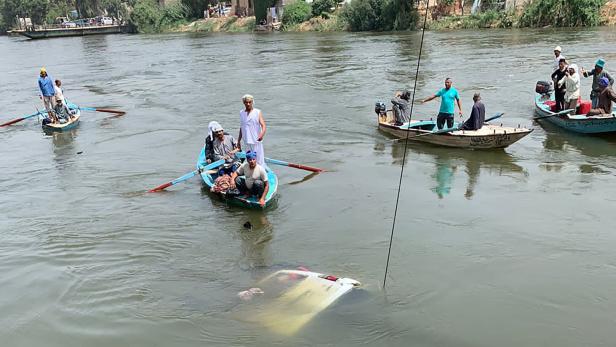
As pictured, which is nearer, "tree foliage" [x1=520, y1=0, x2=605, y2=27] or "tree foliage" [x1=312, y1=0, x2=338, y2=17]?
"tree foliage" [x1=520, y1=0, x2=605, y2=27]

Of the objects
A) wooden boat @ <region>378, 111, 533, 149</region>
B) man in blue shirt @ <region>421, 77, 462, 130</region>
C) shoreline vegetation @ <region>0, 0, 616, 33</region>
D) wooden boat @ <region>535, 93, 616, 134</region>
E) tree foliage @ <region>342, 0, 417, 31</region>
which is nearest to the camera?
wooden boat @ <region>378, 111, 533, 149</region>

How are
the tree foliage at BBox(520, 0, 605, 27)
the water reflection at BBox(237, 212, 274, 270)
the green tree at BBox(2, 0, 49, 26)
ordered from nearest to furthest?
the water reflection at BBox(237, 212, 274, 270), the tree foliage at BBox(520, 0, 605, 27), the green tree at BBox(2, 0, 49, 26)

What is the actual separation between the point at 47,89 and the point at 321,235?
1227 centimetres

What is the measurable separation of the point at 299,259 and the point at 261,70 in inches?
882

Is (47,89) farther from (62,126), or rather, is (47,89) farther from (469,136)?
(469,136)

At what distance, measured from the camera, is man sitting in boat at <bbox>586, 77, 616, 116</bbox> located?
12.8 meters

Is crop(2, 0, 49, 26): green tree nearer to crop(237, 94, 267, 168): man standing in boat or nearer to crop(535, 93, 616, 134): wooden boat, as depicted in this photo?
crop(535, 93, 616, 134): wooden boat

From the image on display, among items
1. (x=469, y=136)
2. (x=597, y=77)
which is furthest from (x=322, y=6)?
(x=469, y=136)

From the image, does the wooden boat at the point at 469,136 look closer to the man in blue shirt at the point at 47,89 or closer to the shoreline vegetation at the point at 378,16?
the man in blue shirt at the point at 47,89

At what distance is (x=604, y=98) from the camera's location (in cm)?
1309

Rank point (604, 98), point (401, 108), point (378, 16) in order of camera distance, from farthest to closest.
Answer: point (378, 16), point (401, 108), point (604, 98)

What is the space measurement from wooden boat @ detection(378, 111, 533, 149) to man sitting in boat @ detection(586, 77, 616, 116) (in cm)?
216

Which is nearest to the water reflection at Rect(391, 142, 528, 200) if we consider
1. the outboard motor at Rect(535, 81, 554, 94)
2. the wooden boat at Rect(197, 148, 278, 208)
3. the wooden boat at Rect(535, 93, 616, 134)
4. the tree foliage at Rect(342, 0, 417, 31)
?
the wooden boat at Rect(535, 93, 616, 134)

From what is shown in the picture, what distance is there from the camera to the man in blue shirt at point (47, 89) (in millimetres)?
16922
